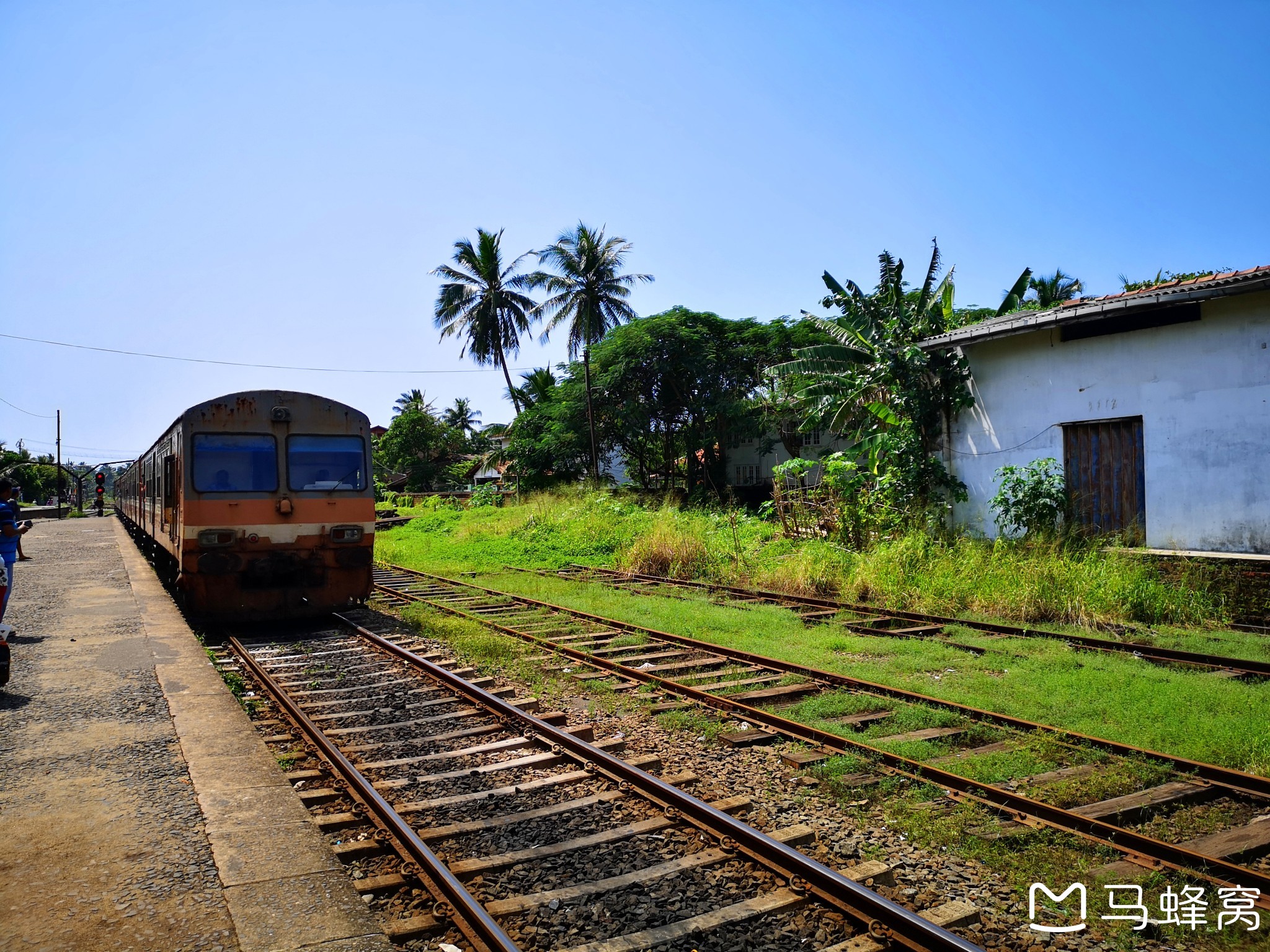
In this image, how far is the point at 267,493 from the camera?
34.0ft

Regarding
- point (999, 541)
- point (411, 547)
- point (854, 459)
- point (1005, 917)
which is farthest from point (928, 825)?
point (411, 547)

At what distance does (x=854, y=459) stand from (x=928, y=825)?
1247 cm

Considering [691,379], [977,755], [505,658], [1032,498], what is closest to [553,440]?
[691,379]

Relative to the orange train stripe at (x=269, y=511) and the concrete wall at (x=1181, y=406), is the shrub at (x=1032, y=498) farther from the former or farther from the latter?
the orange train stripe at (x=269, y=511)

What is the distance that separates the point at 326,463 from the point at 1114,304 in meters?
10.6

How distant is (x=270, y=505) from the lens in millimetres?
10352

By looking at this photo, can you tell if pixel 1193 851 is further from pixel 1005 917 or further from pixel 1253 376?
pixel 1253 376

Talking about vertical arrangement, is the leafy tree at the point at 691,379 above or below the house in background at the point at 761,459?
above

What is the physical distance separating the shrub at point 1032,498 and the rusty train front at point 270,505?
30.4 ft

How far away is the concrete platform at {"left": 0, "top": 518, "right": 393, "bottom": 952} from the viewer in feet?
10.9

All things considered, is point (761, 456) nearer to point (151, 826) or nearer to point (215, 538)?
point (215, 538)

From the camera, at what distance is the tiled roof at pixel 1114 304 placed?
10234 mm

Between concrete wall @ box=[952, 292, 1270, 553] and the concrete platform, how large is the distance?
438 inches

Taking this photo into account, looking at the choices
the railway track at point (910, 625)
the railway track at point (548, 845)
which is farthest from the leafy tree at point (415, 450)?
the railway track at point (548, 845)
